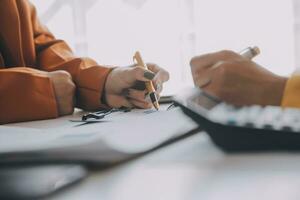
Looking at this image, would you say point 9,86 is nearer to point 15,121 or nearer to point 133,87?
point 15,121

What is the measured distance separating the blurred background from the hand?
19.1 inches

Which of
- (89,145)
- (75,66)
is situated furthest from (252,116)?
(75,66)

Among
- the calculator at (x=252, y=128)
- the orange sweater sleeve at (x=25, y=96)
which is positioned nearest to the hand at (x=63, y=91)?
the orange sweater sleeve at (x=25, y=96)

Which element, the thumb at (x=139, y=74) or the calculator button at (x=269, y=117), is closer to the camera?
the calculator button at (x=269, y=117)

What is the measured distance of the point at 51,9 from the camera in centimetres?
135

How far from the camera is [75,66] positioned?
809 millimetres

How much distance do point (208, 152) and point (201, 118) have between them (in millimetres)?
25

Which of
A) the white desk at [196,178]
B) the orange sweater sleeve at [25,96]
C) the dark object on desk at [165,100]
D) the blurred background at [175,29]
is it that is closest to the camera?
the white desk at [196,178]

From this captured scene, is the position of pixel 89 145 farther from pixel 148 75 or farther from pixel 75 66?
pixel 75 66

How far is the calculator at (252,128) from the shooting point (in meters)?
0.27

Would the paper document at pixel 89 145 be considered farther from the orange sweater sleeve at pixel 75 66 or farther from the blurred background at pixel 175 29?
the blurred background at pixel 175 29

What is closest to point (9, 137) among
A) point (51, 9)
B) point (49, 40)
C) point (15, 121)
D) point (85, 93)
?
point (15, 121)

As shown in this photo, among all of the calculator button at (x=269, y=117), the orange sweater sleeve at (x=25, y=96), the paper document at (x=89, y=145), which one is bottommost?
the orange sweater sleeve at (x=25, y=96)

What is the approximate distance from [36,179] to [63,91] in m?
0.46
